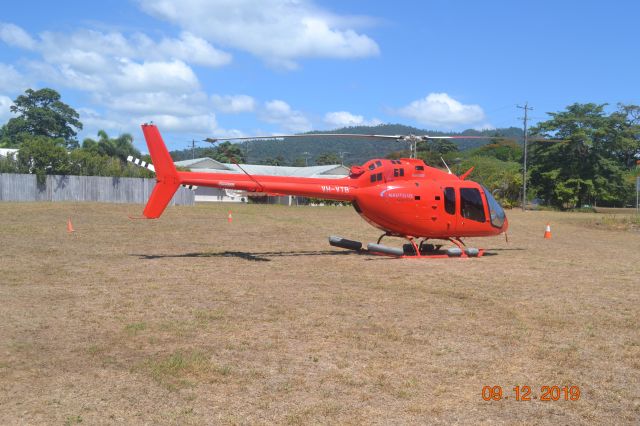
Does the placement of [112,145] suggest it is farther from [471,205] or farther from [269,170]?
[471,205]

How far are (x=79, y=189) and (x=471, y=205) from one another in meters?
40.3

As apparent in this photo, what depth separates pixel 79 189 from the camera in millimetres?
49719

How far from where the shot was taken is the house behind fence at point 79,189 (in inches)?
1841

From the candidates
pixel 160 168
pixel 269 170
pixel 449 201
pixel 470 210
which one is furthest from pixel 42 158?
pixel 470 210

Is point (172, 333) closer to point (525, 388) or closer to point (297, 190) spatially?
point (525, 388)

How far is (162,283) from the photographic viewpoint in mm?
12414

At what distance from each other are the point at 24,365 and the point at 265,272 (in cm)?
793

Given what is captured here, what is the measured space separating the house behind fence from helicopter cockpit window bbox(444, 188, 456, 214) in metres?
38.8

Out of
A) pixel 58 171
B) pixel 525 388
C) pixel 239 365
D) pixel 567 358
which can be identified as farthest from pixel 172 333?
pixel 58 171

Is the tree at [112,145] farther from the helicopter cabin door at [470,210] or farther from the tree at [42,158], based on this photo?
the helicopter cabin door at [470,210]

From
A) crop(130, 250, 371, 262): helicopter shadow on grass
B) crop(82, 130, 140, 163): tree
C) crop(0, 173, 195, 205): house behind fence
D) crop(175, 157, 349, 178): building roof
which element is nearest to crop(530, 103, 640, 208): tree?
crop(175, 157, 349, 178): building roof

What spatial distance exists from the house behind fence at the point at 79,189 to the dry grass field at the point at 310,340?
34178 mm

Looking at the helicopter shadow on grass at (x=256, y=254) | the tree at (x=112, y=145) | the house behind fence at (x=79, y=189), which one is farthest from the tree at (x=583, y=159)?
the helicopter shadow on grass at (x=256, y=254)

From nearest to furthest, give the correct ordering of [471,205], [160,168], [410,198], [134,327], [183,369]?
1. [183,369]
2. [134,327]
3. [160,168]
4. [410,198]
5. [471,205]
